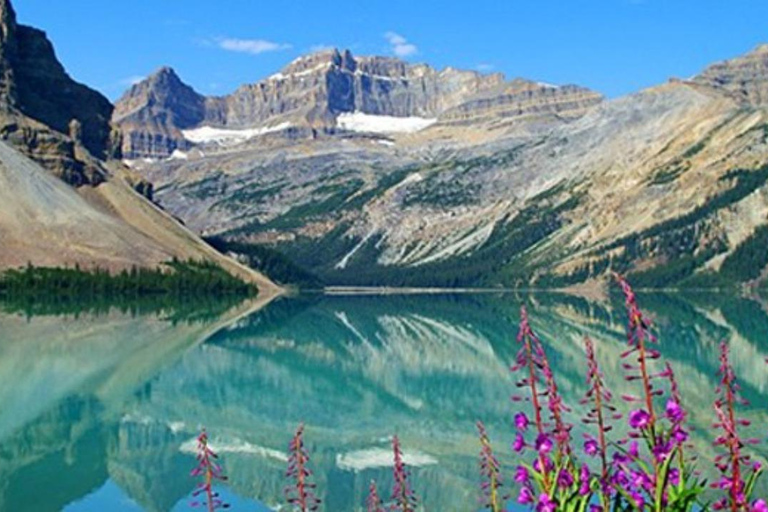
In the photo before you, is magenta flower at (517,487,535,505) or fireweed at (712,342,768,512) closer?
fireweed at (712,342,768,512)

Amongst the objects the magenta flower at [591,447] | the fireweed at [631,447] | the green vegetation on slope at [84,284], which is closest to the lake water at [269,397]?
the fireweed at [631,447]

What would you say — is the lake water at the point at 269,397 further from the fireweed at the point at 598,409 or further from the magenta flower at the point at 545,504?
the magenta flower at the point at 545,504

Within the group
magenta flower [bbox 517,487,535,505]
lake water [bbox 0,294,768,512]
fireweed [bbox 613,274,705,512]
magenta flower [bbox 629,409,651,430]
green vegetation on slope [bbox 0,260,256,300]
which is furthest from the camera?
green vegetation on slope [bbox 0,260,256,300]

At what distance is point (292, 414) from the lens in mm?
58594

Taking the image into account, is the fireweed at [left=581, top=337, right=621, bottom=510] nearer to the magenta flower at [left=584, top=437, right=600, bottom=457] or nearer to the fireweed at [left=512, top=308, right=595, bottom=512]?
the magenta flower at [left=584, top=437, right=600, bottom=457]

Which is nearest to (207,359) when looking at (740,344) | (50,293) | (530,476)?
(740,344)

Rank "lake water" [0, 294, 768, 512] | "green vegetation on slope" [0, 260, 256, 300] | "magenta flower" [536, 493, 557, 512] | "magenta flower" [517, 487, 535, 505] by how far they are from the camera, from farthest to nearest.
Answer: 1. "green vegetation on slope" [0, 260, 256, 300]
2. "lake water" [0, 294, 768, 512]
3. "magenta flower" [517, 487, 535, 505]
4. "magenta flower" [536, 493, 557, 512]

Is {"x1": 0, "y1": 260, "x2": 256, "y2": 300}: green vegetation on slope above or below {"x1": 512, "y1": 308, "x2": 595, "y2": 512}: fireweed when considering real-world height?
above

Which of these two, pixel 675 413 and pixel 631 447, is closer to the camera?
pixel 675 413

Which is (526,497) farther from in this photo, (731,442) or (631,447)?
(731,442)

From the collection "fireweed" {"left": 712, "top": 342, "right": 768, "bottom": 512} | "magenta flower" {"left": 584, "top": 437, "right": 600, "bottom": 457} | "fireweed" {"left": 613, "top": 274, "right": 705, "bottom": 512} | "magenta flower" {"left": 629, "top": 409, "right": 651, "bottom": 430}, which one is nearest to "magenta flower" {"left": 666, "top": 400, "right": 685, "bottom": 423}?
"fireweed" {"left": 613, "top": 274, "right": 705, "bottom": 512}

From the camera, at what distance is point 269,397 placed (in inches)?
2598

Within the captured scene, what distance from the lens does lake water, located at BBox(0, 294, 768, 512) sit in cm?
3897

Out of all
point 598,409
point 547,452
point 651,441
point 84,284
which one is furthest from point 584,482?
point 84,284
